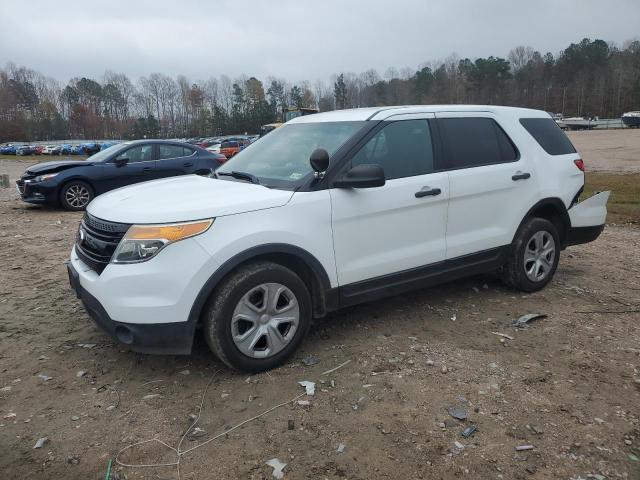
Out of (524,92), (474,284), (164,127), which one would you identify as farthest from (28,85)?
(474,284)

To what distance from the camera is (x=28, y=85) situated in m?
104

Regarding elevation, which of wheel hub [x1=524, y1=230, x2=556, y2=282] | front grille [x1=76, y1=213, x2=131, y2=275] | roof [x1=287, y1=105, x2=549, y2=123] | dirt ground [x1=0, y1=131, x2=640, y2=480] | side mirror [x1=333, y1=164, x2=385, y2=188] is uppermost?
roof [x1=287, y1=105, x2=549, y2=123]

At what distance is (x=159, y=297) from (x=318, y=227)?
1.17m

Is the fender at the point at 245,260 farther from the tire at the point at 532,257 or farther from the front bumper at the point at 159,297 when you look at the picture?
the tire at the point at 532,257

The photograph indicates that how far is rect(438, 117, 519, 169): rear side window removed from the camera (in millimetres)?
4434

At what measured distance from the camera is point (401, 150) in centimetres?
413

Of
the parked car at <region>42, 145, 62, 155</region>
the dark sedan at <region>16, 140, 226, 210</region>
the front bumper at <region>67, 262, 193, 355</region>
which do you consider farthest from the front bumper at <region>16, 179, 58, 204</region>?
the parked car at <region>42, 145, 62, 155</region>

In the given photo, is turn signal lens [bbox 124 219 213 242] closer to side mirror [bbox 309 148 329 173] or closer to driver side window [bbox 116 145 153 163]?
side mirror [bbox 309 148 329 173]

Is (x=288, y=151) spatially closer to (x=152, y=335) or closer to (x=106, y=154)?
(x=152, y=335)

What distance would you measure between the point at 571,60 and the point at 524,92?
10.1 m

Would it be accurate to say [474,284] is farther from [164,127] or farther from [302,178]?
[164,127]

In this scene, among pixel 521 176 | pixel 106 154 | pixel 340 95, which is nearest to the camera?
pixel 521 176

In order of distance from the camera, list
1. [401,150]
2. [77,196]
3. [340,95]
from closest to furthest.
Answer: [401,150], [77,196], [340,95]

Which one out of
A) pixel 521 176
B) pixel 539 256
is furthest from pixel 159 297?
pixel 539 256
